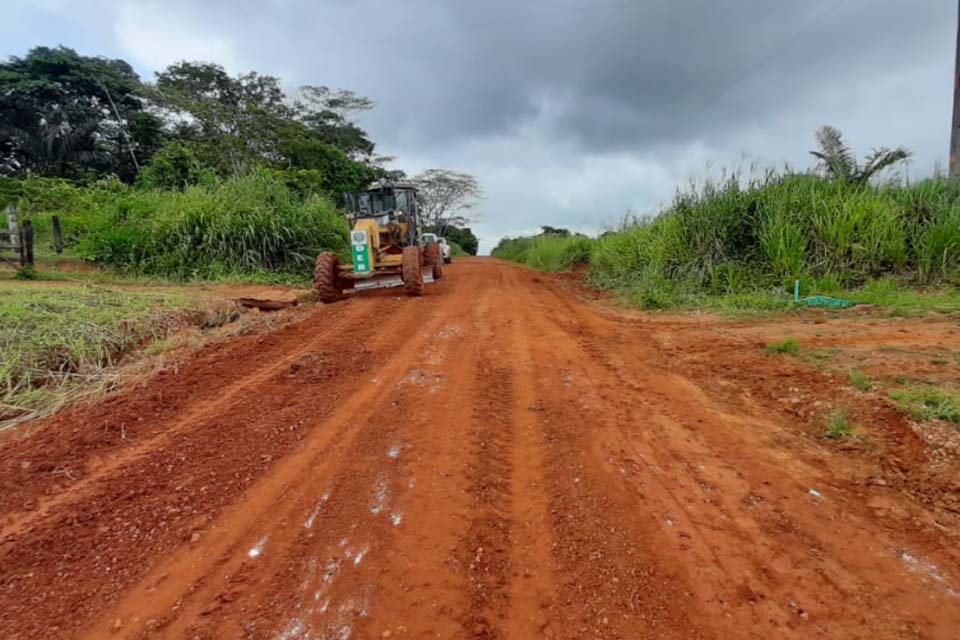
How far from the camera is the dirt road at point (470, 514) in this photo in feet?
5.55

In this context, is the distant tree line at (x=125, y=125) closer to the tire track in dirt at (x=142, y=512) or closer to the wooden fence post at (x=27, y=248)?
the wooden fence post at (x=27, y=248)

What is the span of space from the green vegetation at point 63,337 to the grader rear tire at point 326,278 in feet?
8.46

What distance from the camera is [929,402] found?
3094 mm

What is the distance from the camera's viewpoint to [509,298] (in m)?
9.02

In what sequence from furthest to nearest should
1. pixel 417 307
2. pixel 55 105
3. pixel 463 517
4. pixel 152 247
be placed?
pixel 55 105, pixel 152 247, pixel 417 307, pixel 463 517

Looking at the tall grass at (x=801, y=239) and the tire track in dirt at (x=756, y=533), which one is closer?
the tire track in dirt at (x=756, y=533)

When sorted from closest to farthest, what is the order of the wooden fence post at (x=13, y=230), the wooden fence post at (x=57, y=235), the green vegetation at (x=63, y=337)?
the green vegetation at (x=63, y=337), the wooden fence post at (x=13, y=230), the wooden fence post at (x=57, y=235)

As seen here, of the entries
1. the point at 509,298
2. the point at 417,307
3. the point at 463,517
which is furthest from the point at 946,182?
the point at 463,517

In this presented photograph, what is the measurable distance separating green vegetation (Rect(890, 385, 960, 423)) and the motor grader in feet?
23.5

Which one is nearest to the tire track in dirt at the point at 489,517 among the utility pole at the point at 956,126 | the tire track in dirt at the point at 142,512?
the tire track in dirt at the point at 142,512

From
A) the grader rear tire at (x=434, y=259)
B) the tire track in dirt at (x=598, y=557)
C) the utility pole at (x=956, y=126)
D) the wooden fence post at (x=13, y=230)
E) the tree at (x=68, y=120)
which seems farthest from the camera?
the tree at (x=68, y=120)

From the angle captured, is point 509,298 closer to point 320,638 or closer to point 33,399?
point 33,399

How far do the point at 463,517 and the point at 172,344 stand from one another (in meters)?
4.21

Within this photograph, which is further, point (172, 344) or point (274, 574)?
point (172, 344)
